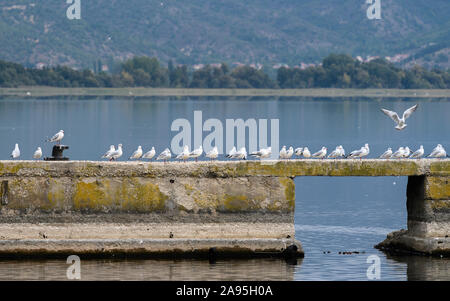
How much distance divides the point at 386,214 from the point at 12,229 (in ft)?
62.8

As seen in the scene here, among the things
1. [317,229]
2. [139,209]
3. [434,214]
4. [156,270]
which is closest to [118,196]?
[139,209]

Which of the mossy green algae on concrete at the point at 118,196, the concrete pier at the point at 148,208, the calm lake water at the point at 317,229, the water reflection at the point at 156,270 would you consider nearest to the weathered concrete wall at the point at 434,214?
the calm lake water at the point at 317,229

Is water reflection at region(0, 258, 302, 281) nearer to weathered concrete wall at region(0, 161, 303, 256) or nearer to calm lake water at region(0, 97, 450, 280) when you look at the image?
calm lake water at region(0, 97, 450, 280)

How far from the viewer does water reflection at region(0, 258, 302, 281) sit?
28.0 meters

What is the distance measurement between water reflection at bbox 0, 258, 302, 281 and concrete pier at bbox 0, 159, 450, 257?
0.28 metres

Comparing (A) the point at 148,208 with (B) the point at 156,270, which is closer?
(B) the point at 156,270

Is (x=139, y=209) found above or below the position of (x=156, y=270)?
above

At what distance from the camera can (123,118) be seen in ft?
476

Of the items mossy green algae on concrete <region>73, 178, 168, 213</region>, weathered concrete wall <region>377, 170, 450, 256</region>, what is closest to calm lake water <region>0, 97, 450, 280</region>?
weathered concrete wall <region>377, 170, 450, 256</region>

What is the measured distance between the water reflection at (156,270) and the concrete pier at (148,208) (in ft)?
0.93

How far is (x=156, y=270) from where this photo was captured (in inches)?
1126

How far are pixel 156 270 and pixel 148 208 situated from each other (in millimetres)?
1717

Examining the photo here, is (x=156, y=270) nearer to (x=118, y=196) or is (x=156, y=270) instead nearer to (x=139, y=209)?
(x=139, y=209)

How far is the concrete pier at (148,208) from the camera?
95.5ft
